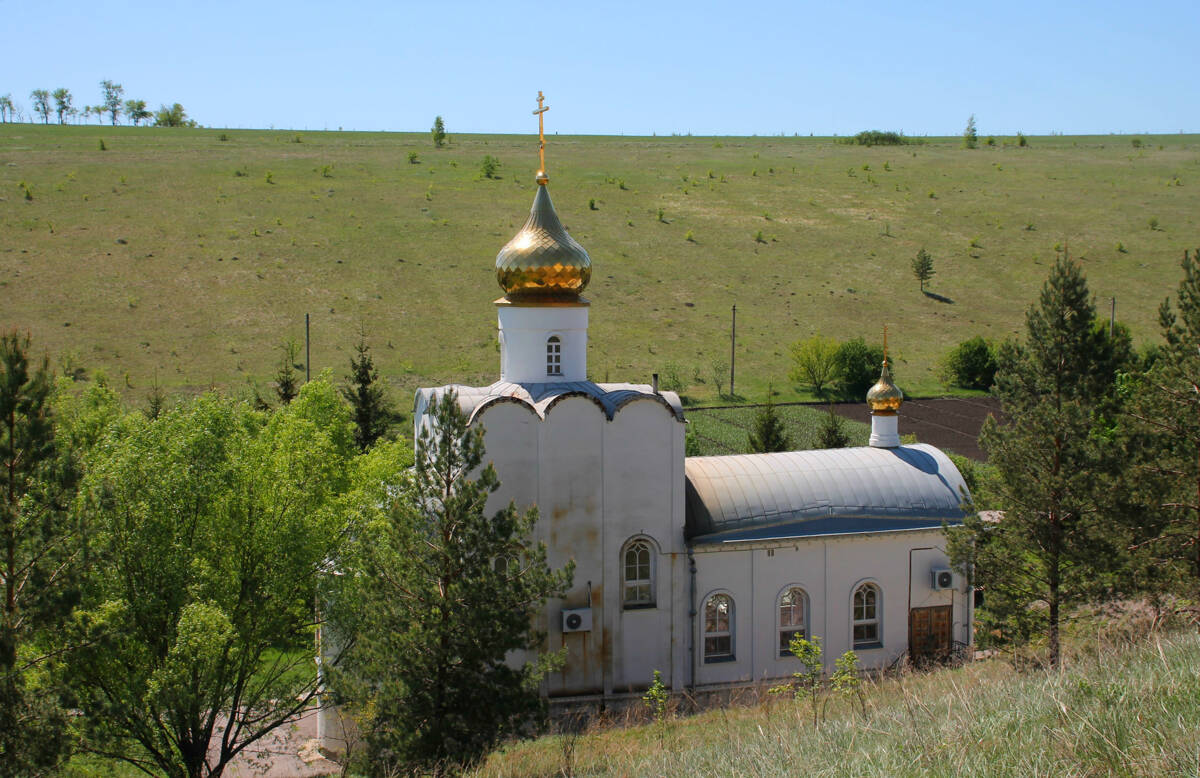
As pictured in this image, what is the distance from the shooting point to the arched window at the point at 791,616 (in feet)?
62.7

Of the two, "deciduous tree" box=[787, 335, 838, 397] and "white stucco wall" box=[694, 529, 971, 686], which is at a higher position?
"deciduous tree" box=[787, 335, 838, 397]

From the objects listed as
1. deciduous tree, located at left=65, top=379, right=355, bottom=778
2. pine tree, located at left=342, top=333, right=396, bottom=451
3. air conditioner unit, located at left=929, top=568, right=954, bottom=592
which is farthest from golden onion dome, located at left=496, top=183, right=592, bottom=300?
pine tree, located at left=342, top=333, right=396, bottom=451

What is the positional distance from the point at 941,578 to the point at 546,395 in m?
8.72

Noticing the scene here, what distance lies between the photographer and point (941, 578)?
64.4 ft

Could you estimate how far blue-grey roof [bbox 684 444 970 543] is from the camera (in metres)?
19.1

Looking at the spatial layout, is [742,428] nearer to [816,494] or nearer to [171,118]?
[816,494]

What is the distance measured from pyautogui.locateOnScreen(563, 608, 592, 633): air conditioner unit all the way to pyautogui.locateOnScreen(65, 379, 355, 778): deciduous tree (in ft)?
14.0

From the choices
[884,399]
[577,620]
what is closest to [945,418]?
[884,399]

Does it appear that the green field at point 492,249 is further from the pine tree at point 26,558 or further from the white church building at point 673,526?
the pine tree at point 26,558

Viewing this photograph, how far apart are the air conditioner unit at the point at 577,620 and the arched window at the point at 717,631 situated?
7.78ft

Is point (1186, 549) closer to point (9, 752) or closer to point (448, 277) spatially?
point (9, 752)

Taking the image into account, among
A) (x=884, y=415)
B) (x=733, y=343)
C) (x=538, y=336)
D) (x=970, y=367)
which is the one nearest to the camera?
(x=538, y=336)

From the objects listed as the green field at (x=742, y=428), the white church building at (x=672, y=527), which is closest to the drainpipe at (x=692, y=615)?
the white church building at (x=672, y=527)

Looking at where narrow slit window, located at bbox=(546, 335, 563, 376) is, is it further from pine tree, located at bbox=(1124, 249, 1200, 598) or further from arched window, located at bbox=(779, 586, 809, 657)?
pine tree, located at bbox=(1124, 249, 1200, 598)
